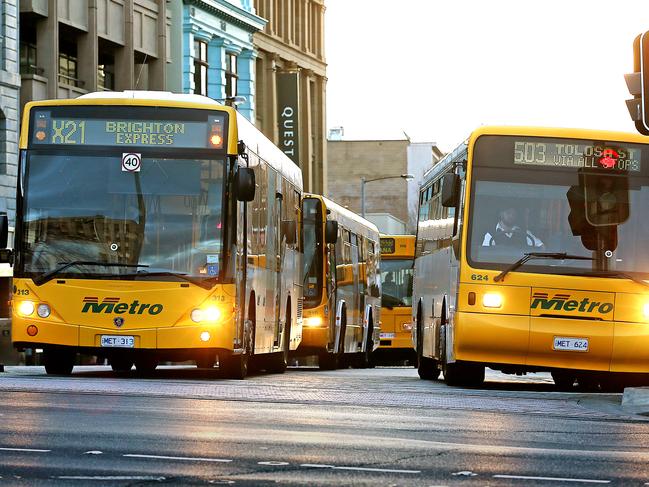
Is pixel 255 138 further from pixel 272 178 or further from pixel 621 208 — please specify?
pixel 621 208

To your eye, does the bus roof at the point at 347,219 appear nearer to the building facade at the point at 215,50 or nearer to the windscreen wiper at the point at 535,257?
the building facade at the point at 215,50

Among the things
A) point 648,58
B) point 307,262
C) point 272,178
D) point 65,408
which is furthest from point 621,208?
point 307,262

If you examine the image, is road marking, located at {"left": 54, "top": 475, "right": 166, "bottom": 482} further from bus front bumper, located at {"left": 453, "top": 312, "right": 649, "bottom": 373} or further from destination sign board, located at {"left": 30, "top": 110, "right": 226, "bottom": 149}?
destination sign board, located at {"left": 30, "top": 110, "right": 226, "bottom": 149}

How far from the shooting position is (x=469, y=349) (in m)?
21.7

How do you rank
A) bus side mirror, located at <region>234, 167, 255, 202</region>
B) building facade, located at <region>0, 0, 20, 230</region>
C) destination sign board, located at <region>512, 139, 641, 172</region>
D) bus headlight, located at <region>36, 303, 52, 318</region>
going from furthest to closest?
1. building facade, located at <region>0, 0, 20, 230</region>
2. bus headlight, located at <region>36, 303, 52, 318</region>
3. bus side mirror, located at <region>234, 167, 255, 202</region>
4. destination sign board, located at <region>512, 139, 641, 172</region>

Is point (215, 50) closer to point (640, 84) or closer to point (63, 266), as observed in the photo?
point (63, 266)

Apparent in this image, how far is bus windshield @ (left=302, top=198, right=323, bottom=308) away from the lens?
36094 millimetres

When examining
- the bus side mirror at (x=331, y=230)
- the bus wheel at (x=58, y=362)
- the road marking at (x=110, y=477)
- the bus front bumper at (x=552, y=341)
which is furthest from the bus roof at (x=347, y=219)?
the road marking at (x=110, y=477)

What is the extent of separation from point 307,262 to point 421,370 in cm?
812

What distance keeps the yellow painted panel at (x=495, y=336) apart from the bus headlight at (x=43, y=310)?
17.1ft

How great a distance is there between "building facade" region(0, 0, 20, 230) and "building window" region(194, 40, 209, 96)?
1645cm

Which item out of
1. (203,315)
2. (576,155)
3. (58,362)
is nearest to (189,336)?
(203,315)

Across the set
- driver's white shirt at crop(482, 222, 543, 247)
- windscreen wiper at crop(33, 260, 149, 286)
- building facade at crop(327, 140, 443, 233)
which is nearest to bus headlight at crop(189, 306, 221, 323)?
windscreen wiper at crop(33, 260, 149, 286)

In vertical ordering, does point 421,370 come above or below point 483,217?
below
